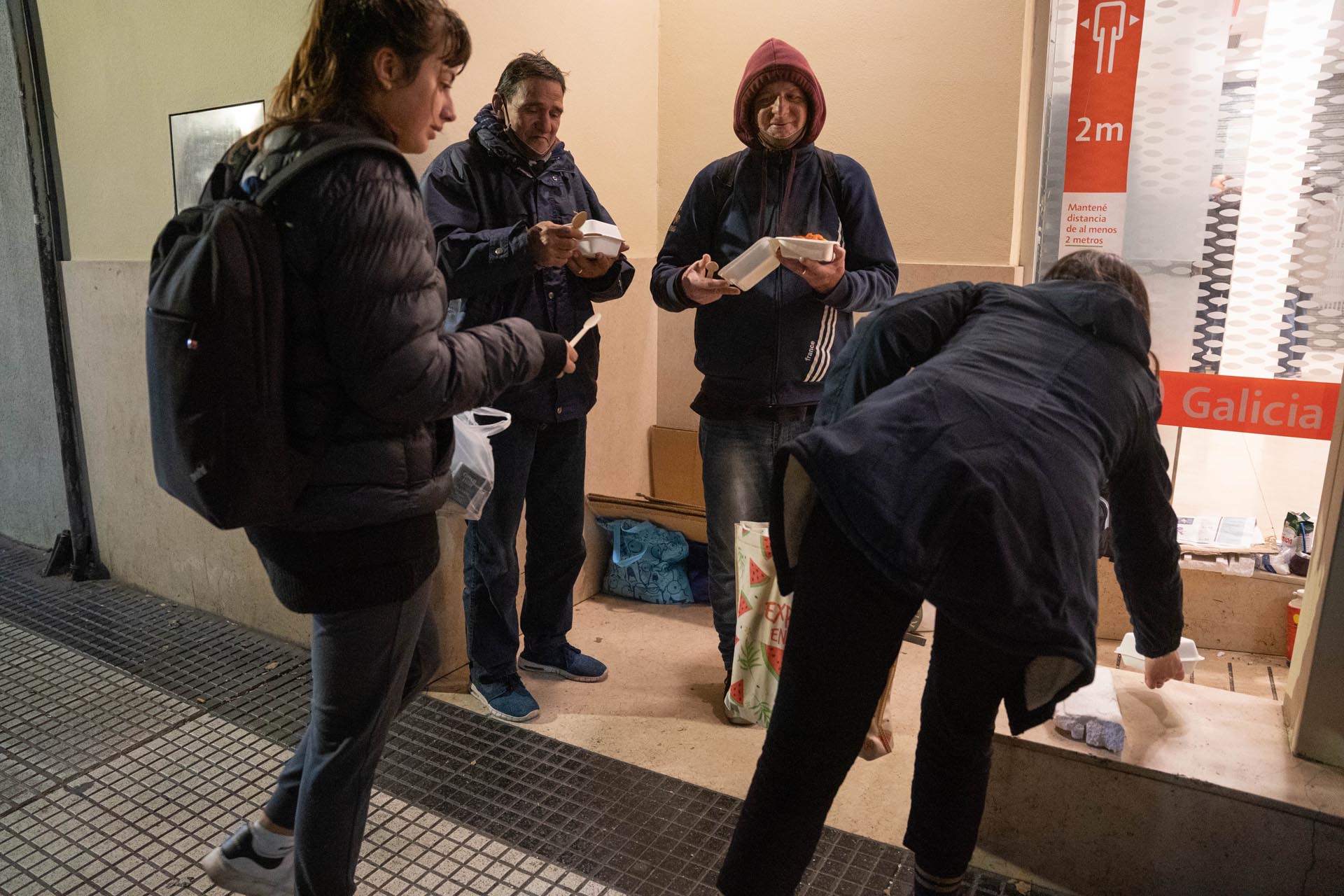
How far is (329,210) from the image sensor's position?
4.86 feet

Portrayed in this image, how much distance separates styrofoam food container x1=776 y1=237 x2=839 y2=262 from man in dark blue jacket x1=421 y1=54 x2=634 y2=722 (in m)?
0.55

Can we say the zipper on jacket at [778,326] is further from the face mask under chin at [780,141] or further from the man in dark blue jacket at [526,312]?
the man in dark blue jacket at [526,312]

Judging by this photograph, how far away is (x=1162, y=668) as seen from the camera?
1.95 meters

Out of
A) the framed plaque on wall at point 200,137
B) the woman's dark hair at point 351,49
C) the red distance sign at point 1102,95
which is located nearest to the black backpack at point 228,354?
the woman's dark hair at point 351,49

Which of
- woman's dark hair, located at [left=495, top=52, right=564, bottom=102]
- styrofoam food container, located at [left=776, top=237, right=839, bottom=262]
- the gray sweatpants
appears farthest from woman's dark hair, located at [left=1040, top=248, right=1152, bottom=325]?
woman's dark hair, located at [left=495, top=52, right=564, bottom=102]

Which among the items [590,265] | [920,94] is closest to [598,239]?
[590,265]

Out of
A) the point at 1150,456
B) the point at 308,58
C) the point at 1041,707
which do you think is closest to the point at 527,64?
the point at 308,58

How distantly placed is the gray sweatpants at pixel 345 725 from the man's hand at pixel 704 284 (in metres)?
1.36

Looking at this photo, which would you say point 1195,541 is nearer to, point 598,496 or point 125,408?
point 598,496

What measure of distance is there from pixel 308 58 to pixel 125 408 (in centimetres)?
270

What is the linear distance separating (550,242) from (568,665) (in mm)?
1477

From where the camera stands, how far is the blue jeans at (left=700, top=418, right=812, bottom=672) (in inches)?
116

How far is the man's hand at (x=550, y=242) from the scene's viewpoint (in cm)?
257

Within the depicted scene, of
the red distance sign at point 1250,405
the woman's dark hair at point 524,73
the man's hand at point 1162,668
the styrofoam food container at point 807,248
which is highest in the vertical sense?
the woman's dark hair at point 524,73
